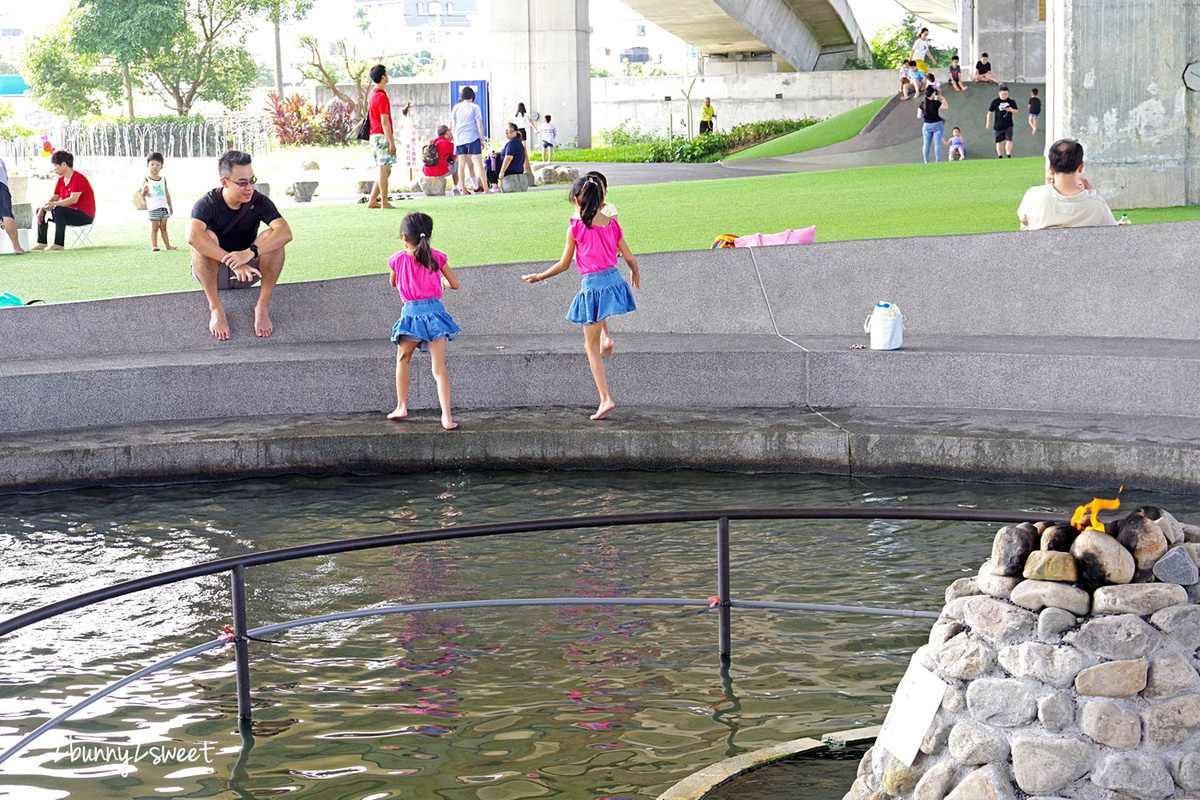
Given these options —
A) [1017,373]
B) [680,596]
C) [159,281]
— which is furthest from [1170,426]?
[159,281]

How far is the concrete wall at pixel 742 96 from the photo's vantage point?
4959cm

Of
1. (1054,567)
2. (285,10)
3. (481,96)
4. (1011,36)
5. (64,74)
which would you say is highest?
(285,10)

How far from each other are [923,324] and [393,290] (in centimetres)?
432

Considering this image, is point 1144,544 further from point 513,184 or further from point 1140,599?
point 513,184

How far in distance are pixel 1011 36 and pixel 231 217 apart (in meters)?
35.1

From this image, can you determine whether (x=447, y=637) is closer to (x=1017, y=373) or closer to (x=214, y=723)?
(x=214, y=723)

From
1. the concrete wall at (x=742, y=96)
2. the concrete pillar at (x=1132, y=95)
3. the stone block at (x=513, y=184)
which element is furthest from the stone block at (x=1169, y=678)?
the concrete wall at (x=742, y=96)

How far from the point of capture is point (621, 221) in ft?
50.9

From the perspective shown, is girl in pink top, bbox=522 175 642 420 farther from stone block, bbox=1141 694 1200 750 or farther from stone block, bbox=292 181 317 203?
stone block, bbox=292 181 317 203

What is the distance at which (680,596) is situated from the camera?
6.29 m

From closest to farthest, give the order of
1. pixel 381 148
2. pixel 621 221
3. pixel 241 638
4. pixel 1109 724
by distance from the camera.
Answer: pixel 1109 724 → pixel 241 638 → pixel 621 221 → pixel 381 148

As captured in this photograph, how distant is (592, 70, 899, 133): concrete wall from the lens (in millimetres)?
49594

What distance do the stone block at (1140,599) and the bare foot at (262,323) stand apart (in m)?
8.78

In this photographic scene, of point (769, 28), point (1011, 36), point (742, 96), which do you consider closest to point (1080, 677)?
point (1011, 36)
